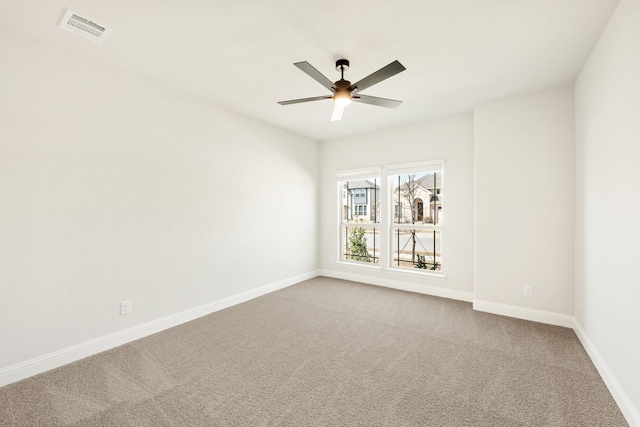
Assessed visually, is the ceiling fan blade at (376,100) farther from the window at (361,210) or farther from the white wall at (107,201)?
the window at (361,210)

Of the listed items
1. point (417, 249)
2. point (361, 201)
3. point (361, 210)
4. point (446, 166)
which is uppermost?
point (446, 166)

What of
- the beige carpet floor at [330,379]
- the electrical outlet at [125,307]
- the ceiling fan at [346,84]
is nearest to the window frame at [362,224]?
the beige carpet floor at [330,379]

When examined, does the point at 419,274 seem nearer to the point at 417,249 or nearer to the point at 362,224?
the point at 417,249

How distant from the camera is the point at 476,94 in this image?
3342mm

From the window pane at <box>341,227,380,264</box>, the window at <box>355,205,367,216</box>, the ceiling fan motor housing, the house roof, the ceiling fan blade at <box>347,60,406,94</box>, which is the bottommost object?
the window pane at <box>341,227,380,264</box>

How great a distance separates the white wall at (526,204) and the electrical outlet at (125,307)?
4105mm

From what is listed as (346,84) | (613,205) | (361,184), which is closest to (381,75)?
(346,84)

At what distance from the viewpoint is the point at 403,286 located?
4.57 metres

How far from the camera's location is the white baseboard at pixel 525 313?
3125 mm

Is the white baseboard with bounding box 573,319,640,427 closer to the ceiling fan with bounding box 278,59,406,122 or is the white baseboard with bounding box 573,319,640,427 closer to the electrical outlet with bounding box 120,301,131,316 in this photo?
the ceiling fan with bounding box 278,59,406,122

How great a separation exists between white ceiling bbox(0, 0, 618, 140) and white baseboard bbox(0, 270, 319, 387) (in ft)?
8.61

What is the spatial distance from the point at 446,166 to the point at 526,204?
1195 millimetres

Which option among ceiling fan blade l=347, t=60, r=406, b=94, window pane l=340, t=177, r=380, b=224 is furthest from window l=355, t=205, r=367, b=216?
ceiling fan blade l=347, t=60, r=406, b=94

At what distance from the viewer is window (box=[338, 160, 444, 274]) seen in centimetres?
446
